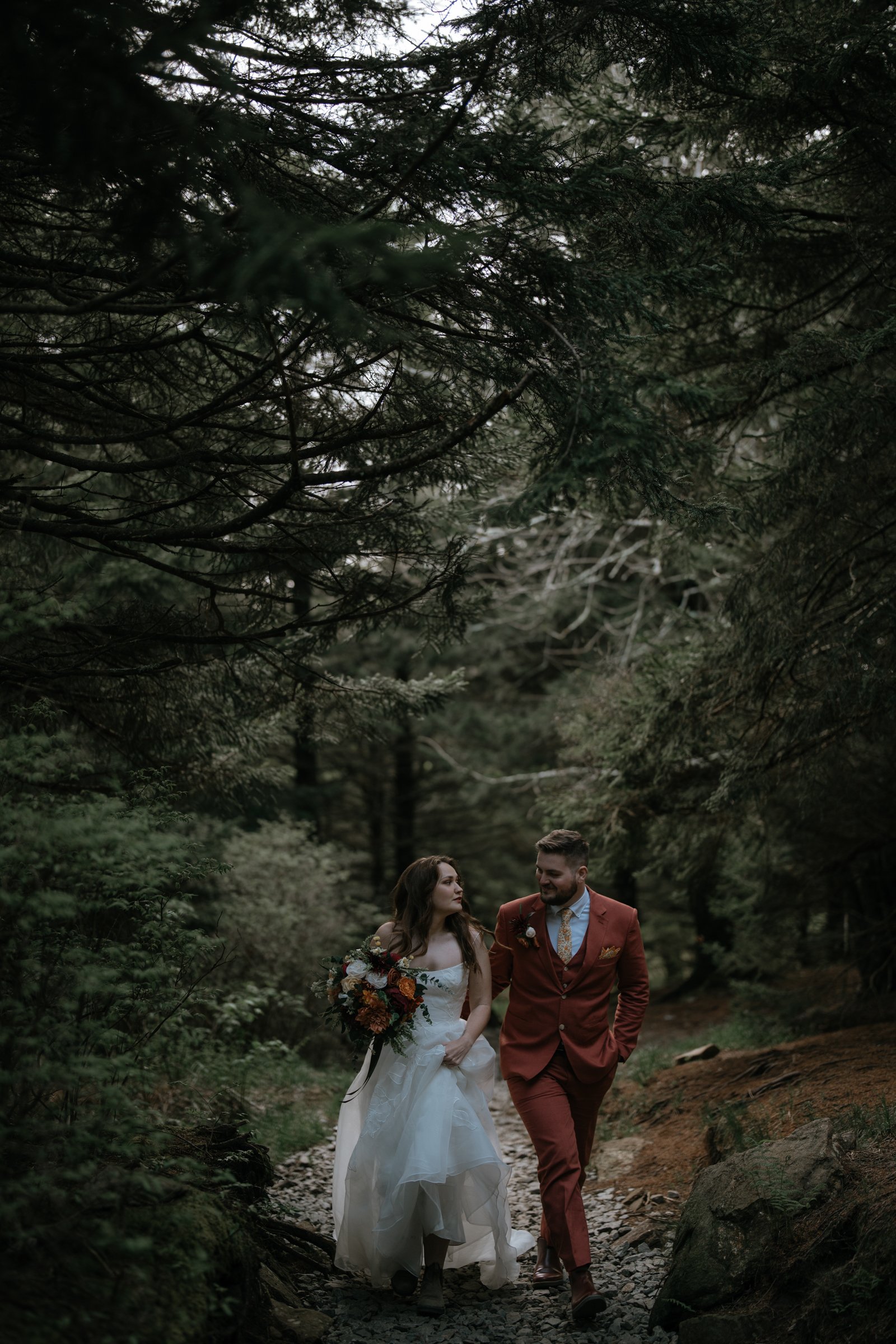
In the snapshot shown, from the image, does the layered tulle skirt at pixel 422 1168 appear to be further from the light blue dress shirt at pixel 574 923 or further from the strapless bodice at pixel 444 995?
the light blue dress shirt at pixel 574 923

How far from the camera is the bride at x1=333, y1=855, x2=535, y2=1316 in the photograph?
5.05 m

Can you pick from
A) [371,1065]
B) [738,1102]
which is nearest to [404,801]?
[738,1102]

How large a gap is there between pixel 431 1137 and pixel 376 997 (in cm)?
70

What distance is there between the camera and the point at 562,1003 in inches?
217

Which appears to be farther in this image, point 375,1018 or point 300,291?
point 375,1018

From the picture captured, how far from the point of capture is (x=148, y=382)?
656 cm

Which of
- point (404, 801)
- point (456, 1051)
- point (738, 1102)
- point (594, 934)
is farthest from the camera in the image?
point (404, 801)

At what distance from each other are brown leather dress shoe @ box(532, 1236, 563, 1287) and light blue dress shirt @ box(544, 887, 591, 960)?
1.54m

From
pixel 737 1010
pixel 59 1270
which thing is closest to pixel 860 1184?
pixel 59 1270

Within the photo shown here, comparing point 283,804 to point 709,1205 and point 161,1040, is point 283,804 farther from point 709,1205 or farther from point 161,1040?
point 709,1205

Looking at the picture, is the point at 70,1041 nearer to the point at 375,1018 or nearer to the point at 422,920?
the point at 375,1018

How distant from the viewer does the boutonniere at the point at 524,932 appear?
563cm

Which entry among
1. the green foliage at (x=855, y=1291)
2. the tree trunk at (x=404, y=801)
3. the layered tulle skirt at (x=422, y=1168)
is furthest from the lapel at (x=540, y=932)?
the tree trunk at (x=404, y=801)

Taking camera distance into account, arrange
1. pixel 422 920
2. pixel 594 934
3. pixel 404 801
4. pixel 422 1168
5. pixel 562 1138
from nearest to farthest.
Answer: pixel 422 1168 < pixel 562 1138 < pixel 594 934 < pixel 422 920 < pixel 404 801
